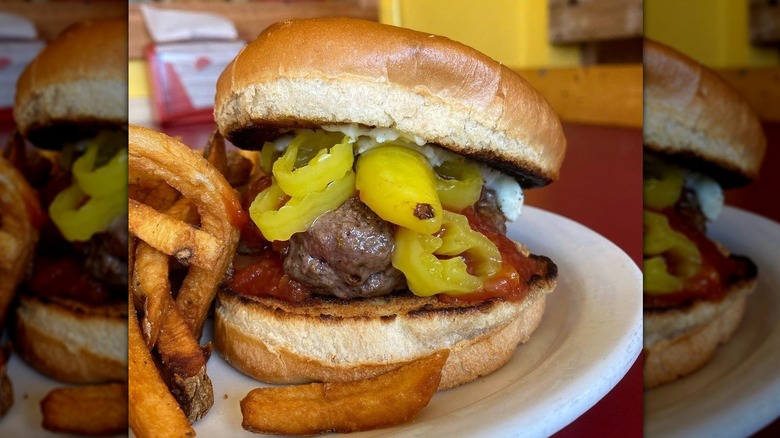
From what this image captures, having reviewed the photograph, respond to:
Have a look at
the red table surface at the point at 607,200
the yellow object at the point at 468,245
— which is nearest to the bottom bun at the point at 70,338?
the yellow object at the point at 468,245

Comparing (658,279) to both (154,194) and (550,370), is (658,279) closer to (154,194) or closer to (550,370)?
(550,370)

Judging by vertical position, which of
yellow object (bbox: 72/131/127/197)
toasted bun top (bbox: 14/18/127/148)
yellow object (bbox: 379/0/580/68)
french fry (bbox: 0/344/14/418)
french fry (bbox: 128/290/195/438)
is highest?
yellow object (bbox: 379/0/580/68)

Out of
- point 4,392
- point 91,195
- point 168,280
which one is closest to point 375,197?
point 168,280

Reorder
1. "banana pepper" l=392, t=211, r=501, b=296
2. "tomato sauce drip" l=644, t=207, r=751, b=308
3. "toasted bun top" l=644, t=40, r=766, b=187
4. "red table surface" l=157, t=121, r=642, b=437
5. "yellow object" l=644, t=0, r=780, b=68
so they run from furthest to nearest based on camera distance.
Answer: "banana pepper" l=392, t=211, r=501, b=296
"red table surface" l=157, t=121, r=642, b=437
"tomato sauce drip" l=644, t=207, r=751, b=308
"toasted bun top" l=644, t=40, r=766, b=187
"yellow object" l=644, t=0, r=780, b=68

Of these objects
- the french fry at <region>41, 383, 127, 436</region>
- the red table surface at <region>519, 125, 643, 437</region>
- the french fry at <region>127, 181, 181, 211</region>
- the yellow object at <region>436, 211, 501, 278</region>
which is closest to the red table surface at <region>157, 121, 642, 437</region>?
the red table surface at <region>519, 125, 643, 437</region>

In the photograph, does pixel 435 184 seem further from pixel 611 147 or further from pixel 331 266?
pixel 611 147

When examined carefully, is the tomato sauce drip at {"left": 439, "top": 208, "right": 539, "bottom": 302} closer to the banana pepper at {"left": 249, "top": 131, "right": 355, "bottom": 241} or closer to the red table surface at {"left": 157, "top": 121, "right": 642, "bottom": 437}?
the red table surface at {"left": 157, "top": 121, "right": 642, "bottom": 437}
